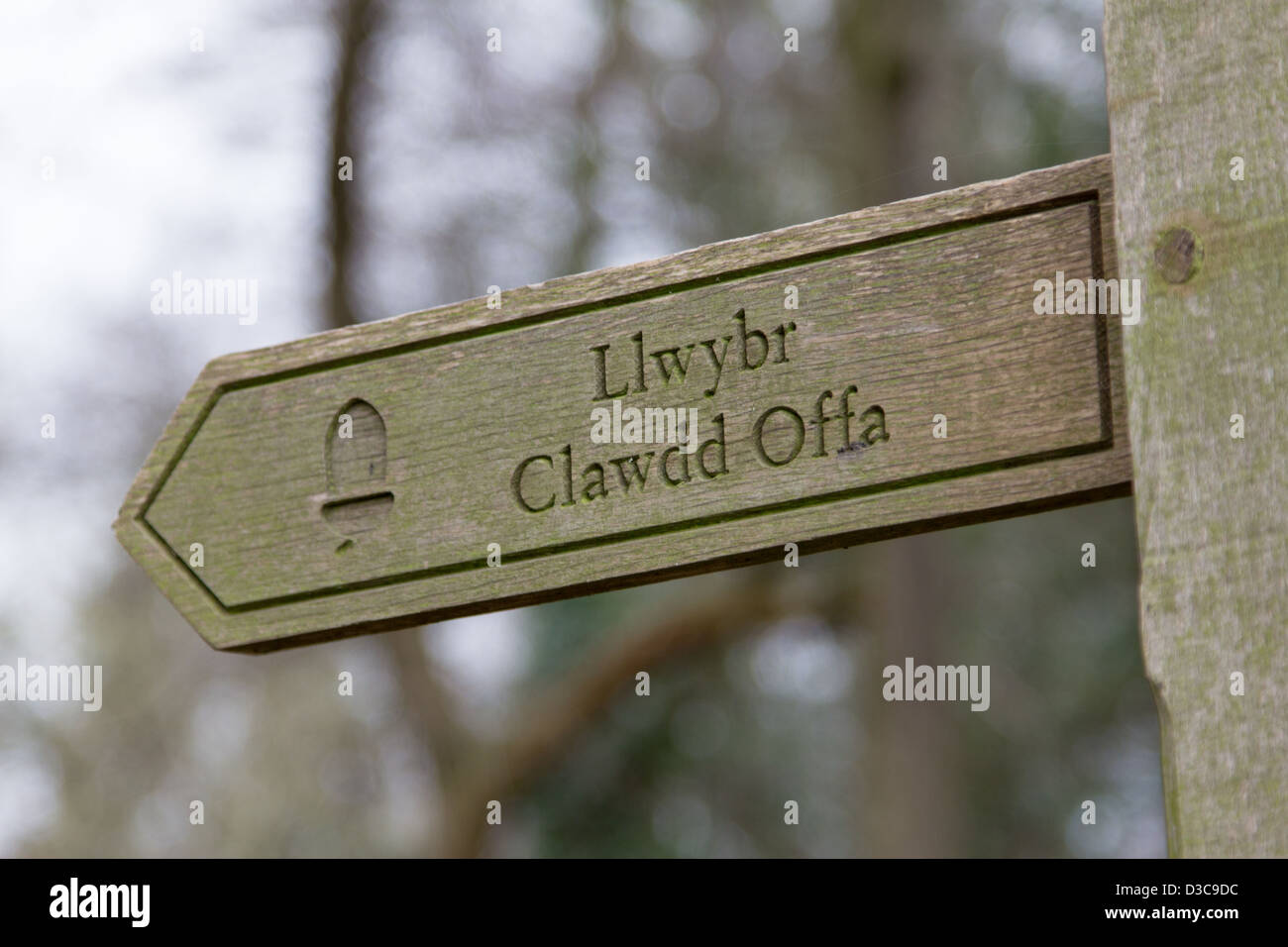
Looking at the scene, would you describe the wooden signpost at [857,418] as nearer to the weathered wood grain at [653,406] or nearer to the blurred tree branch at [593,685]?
the weathered wood grain at [653,406]

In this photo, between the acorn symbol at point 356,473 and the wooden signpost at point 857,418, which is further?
the acorn symbol at point 356,473

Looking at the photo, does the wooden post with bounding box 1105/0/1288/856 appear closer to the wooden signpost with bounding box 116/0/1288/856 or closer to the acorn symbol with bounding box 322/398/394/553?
the wooden signpost with bounding box 116/0/1288/856

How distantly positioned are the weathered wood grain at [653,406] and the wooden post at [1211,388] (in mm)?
80

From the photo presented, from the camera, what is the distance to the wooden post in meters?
0.81

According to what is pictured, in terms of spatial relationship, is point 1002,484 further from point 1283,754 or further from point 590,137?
point 590,137

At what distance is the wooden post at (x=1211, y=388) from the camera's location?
0.81 m

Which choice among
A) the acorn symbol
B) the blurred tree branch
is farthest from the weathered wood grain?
the blurred tree branch

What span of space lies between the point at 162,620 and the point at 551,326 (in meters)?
6.94

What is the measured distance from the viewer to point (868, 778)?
4.70 metres

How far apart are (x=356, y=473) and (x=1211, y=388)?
28.5 inches

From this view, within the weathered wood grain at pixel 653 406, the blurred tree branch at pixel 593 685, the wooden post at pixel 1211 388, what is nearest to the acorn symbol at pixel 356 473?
the weathered wood grain at pixel 653 406

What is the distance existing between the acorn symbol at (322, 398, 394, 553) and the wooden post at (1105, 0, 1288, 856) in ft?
2.14

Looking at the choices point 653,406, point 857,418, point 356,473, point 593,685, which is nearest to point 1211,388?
point 857,418
